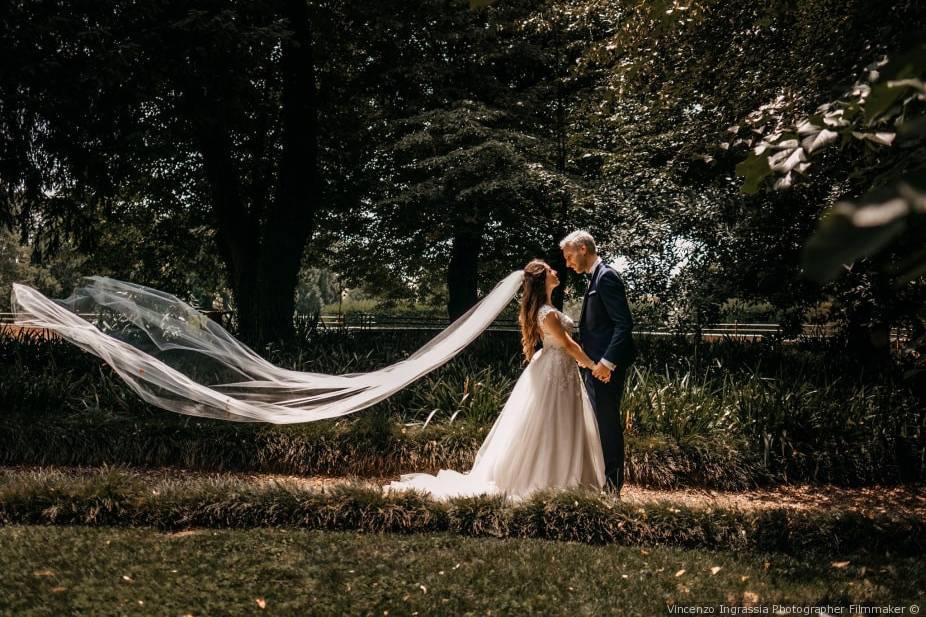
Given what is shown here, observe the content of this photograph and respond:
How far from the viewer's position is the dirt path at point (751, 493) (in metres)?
6.62

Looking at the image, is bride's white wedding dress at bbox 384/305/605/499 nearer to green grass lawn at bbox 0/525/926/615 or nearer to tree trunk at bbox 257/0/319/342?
green grass lawn at bbox 0/525/926/615

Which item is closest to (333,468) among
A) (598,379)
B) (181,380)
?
(181,380)

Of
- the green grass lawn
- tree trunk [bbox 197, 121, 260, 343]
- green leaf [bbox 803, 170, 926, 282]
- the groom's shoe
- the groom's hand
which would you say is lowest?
the green grass lawn

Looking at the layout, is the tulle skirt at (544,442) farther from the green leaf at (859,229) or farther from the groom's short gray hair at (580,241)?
the green leaf at (859,229)

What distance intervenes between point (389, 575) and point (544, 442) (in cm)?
204

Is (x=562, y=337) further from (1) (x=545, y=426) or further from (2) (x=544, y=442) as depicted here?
(2) (x=544, y=442)

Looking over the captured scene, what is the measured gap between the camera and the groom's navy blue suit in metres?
5.66

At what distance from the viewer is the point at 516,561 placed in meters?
4.48

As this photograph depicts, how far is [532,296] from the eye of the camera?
5.94m

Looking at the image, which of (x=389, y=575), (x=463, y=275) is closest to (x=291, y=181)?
(x=463, y=275)

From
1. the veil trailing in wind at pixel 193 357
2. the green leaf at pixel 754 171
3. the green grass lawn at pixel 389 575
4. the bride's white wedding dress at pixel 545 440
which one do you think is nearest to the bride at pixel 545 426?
the bride's white wedding dress at pixel 545 440

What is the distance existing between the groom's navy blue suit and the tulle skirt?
0.15 m

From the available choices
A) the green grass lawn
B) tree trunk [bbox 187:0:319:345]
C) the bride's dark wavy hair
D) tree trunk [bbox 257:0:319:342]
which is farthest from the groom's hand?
tree trunk [bbox 257:0:319:342]

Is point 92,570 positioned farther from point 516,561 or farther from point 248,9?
point 248,9
